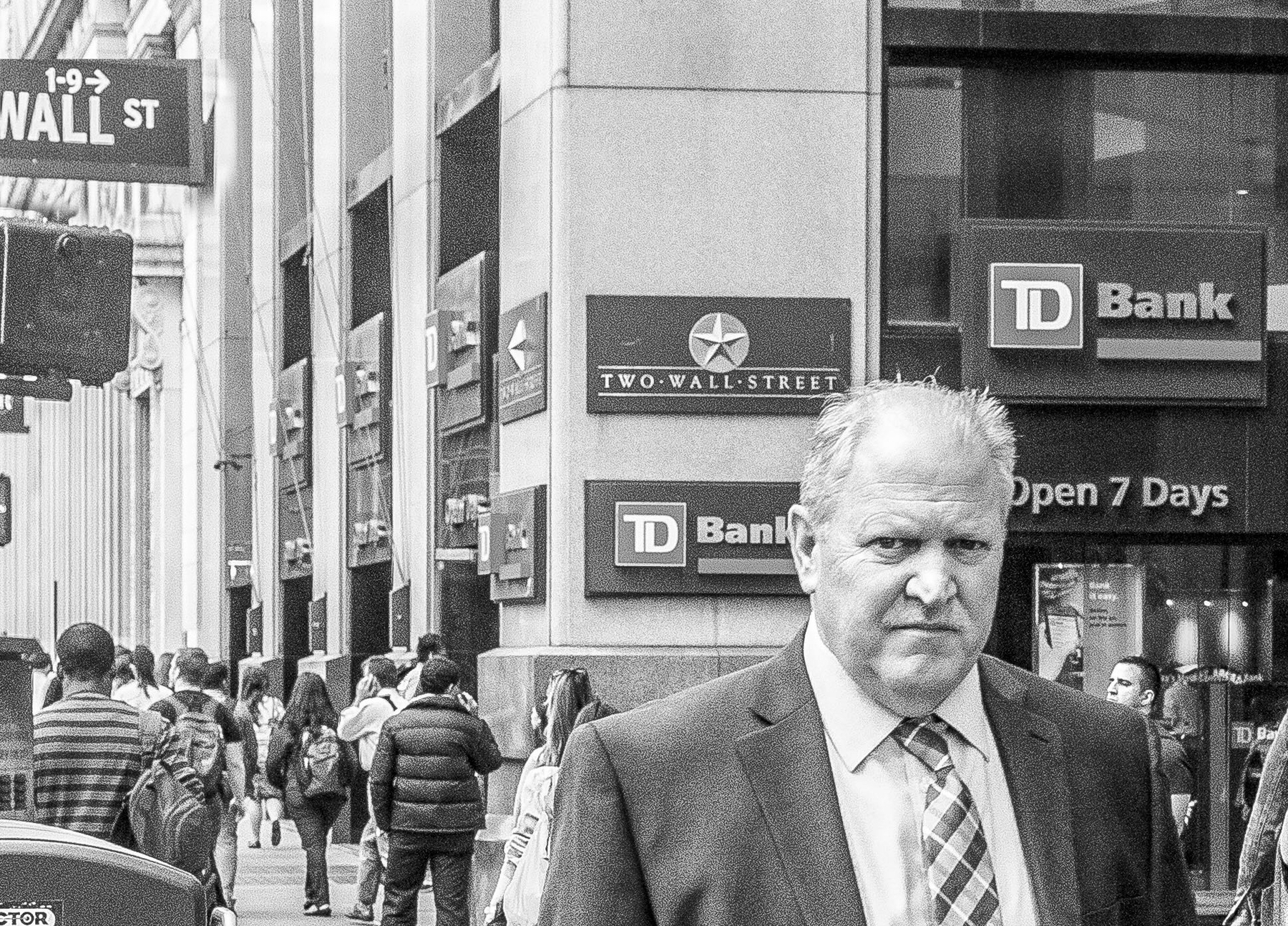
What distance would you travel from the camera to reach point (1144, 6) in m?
16.6

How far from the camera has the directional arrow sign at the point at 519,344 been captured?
15.8 meters

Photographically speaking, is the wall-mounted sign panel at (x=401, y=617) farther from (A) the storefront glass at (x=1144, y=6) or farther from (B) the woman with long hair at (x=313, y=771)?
(A) the storefront glass at (x=1144, y=6)

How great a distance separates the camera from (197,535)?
1512 inches

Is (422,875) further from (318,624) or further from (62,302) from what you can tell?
(318,624)

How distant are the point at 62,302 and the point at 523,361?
7.56 metres

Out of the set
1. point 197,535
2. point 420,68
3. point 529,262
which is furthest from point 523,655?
point 197,535

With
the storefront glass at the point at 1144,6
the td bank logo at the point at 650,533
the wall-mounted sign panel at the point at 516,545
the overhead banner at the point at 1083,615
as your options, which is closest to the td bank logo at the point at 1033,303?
the overhead banner at the point at 1083,615

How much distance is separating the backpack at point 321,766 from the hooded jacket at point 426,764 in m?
3.91

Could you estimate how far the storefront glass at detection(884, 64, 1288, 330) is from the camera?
16469 mm

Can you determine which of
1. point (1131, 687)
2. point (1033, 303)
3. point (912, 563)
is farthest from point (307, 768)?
point (912, 563)

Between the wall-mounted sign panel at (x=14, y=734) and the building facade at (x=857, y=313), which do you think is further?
the building facade at (x=857, y=313)

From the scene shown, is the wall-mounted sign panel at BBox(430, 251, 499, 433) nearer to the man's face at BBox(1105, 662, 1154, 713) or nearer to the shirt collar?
the man's face at BBox(1105, 662, 1154, 713)

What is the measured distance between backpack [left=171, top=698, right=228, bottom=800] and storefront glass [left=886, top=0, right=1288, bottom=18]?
21.5ft

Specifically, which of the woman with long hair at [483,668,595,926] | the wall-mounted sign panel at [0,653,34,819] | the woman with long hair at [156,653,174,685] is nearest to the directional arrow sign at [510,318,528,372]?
the woman with long hair at [483,668,595,926]
